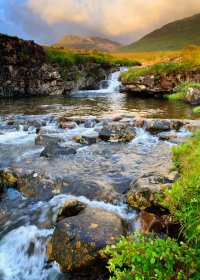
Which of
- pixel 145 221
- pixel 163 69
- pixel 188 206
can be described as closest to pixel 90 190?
pixel 145 221

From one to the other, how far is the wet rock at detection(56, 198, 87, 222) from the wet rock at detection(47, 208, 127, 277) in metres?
0.85

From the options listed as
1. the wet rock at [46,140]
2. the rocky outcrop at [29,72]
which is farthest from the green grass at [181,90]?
the rocky outcrop at [29,72]

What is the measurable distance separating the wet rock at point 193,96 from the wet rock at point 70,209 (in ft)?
62.0

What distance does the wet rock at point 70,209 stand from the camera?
24.4 ft

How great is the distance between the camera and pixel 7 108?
26.1m

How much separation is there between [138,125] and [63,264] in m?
12.3

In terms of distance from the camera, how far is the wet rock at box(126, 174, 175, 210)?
7391 mm

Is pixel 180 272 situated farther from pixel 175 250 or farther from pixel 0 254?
pixel 0 254

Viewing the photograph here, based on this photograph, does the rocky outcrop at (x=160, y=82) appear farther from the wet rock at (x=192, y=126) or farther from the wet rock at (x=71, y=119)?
the wet rock at (x=192, y=126)

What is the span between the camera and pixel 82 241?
6.00 meters

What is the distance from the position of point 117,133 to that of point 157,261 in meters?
12.3

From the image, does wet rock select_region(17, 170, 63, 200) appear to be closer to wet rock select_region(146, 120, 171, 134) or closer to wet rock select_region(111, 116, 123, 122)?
wet rock select_region(146, 120, 171, 134)

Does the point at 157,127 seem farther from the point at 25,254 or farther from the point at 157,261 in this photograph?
the point at 157,261

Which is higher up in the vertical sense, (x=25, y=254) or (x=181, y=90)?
(x=181, y=90)
